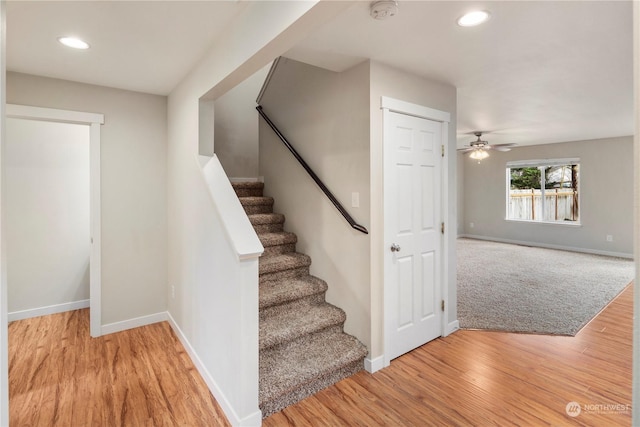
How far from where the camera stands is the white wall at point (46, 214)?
3365mm

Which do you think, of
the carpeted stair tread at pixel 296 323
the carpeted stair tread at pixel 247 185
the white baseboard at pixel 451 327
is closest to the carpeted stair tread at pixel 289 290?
the carpeted stair tread at pixel 296 323

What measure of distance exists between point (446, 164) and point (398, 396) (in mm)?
1942

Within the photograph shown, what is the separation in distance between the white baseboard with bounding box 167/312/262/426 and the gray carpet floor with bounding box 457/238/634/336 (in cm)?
223

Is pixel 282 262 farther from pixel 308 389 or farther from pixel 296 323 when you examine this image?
pixel 308 389

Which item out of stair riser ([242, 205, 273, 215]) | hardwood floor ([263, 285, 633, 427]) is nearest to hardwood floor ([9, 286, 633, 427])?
hardwood floor ([263, 285, 633, 427])

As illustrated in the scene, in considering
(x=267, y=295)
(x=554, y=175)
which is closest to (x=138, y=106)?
(x=267, y=295)

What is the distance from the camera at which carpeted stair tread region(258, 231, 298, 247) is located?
117 inches

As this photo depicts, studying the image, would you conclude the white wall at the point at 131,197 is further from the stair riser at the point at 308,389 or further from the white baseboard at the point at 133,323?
the stair riser at the point at 308,389

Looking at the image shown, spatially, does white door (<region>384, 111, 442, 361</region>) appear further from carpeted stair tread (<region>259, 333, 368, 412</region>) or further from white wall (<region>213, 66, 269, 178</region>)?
white wall (<region>213, 66, 269, 178</region>)

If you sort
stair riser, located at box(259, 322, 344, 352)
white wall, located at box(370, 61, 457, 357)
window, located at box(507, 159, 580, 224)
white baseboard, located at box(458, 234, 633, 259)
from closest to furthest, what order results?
1. stair riser, located at box(259, 322, 344, 352)
2. white wall, located at box(370, 61, 457, 357)
3. white baseboard, located at box(458, 234, 633, 259)
4. window, located at box(507, 159, 580, 224)

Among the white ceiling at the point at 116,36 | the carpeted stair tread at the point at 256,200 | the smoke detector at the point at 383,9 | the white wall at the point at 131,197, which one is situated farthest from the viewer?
the carpeted stair tread at the point at 256,200

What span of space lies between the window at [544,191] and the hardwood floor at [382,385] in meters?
4.89

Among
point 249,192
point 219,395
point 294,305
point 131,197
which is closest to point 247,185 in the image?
point 249,192

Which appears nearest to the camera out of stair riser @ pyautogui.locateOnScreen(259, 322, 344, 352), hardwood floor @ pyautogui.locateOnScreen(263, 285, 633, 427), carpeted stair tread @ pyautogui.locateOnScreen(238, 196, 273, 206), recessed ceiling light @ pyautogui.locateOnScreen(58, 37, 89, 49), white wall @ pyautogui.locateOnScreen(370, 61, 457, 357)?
hardwood floor @ pyautogui.locateOnScreen(263, 285, 633, 427)
